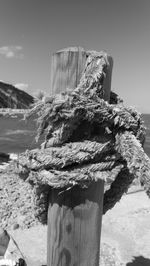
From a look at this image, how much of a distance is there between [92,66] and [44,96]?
0.96 ft

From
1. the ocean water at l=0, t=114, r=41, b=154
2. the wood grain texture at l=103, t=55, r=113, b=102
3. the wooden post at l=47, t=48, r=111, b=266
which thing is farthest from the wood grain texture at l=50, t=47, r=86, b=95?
the ocean water at l=0, t=114, r=41, b=154

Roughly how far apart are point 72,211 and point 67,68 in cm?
77

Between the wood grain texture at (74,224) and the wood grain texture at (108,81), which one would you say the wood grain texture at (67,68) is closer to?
the wood grain texture at (108,81)

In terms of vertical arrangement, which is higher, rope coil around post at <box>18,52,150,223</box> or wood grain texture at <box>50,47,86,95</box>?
wood grain texture at <box>50,47,86,95</box>

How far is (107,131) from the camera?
1457 millimetres

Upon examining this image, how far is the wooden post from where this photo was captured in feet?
4.97

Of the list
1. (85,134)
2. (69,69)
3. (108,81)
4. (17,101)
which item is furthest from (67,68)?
(17,101)

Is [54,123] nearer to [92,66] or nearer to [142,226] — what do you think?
[92,66]

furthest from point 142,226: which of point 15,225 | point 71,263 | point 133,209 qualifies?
point 71,263

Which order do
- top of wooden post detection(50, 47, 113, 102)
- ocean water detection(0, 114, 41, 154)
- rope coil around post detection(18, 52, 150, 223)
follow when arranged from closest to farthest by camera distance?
1. rope coil around post detection(18, 52, 150, 223)
2. top of wooden post detection(50, 47, 113, 102)
3. ocean water detection(0, 114, 41, 154)

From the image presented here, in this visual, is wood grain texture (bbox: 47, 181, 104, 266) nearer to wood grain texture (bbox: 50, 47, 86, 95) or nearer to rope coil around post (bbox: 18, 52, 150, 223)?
rope coil around post (bbox: 18, 52, 150, 223)

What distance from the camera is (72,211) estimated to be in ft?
4.99

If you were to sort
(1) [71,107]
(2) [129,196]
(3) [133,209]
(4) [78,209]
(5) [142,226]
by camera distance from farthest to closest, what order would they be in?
(2) [129,196]
(3) [133,209]
(5) [142,226]
(4) [78,209]
(1) [71,107]

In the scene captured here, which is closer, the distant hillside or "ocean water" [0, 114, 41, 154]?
the distant hillside
